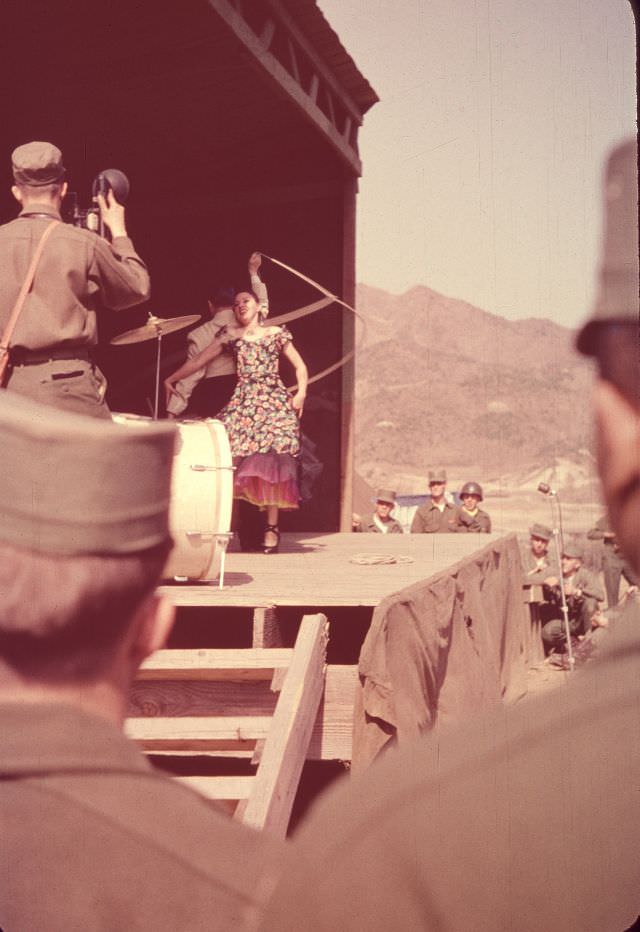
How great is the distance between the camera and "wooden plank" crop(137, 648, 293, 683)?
2326mm

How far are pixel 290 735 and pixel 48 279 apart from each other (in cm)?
106

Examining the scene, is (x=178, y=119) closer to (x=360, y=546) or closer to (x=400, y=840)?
(x=360, y=546)

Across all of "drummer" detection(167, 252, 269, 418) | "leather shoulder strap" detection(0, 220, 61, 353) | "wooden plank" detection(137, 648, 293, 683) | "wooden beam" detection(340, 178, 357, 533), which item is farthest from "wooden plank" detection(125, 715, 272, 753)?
"wooden beam" detection(340, 178, 357, 533)

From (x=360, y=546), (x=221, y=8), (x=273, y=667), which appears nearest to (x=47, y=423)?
(x=273, y=667)

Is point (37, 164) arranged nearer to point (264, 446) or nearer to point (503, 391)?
point (503, 391)

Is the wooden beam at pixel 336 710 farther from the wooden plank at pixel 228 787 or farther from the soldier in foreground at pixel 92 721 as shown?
the soldier in foreground at pixel 92 721

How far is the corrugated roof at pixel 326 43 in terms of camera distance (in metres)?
5.06

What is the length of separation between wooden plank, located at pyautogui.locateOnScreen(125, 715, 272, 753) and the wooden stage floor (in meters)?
0.30

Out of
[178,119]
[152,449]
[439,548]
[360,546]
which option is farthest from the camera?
[178,119]

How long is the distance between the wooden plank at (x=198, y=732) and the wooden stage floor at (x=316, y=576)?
298 mm

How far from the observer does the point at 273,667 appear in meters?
2.37

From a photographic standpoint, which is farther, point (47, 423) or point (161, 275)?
point (161, 275)

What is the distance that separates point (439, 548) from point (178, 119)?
10.6ft

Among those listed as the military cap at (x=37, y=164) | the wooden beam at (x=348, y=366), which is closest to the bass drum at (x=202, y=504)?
the military cap at (x=37, y=164)
